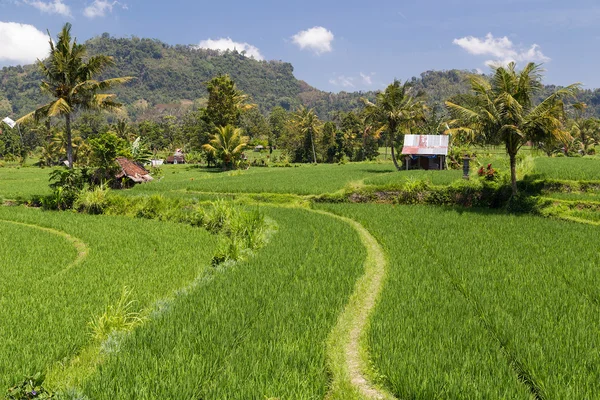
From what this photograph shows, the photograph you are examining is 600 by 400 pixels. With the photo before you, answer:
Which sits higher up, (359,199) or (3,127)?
(3,127)

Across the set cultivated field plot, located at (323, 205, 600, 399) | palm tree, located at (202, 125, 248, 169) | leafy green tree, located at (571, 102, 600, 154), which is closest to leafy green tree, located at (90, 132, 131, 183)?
palm tree, located at (202, 125, 248, 169)

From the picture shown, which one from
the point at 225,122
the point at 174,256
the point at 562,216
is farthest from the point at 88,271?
the point at 225,122

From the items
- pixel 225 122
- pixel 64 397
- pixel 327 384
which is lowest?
pixel 327 384

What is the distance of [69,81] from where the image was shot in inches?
728

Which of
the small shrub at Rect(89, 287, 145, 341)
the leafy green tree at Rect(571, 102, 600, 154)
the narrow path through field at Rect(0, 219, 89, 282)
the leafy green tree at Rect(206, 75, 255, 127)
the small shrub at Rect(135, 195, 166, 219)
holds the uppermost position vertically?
the leafy green tree at Rect(206, 75, 255, 127)

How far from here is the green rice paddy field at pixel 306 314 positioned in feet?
13.4

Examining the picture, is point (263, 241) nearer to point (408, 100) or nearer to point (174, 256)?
point (174, 256)

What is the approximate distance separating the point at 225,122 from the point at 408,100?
23.2 metres

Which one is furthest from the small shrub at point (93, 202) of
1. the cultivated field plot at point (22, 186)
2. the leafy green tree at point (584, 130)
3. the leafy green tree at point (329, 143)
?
the leafy green tree at point (584, 130)

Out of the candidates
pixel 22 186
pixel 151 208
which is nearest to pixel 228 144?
pixel 22 186

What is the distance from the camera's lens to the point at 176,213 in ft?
49.5

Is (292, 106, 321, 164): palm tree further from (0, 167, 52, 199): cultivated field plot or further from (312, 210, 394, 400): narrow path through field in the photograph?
(312, 210, 394, 400): narrow path through field

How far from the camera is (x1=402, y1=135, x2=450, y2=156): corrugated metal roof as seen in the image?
2984 cm

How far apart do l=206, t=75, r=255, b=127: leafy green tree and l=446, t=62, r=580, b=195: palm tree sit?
108ft
